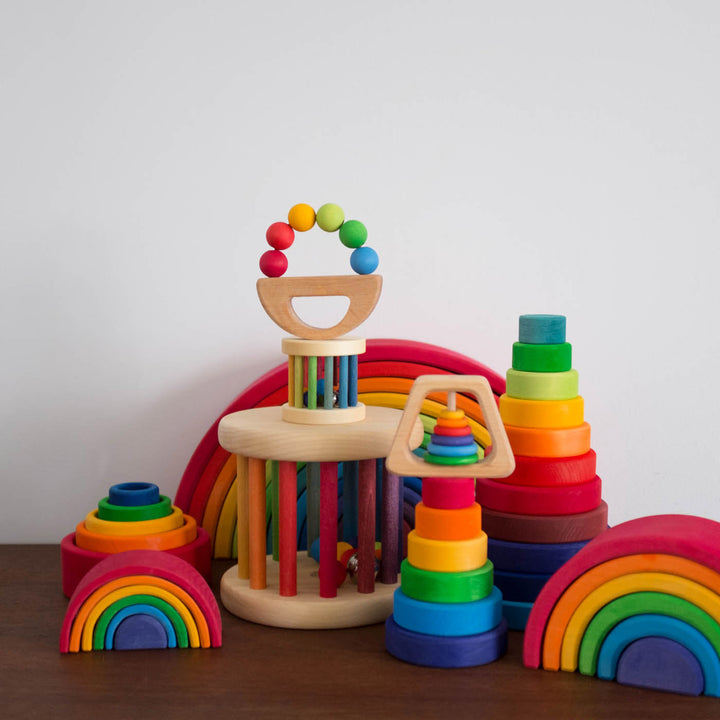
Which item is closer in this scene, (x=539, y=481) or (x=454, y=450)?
(x=454, y=450)

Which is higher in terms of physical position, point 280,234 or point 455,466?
point 280,234

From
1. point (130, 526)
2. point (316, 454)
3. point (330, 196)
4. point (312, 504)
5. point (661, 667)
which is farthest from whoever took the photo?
point (330, 196)

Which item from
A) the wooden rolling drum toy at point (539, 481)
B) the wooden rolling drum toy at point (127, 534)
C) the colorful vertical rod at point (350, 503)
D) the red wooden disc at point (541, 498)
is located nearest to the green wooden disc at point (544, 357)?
the wooden rolling drum toy at point (539, 481)

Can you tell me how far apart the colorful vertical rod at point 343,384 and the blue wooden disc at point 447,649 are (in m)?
0.27

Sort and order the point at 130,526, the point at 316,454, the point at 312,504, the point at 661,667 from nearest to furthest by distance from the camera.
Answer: the point at 661,667
the point at 316,454
the point at 130,526
the point at 312,504

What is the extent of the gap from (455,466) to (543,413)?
0.17m

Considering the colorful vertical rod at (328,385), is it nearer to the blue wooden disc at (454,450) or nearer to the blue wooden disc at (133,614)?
the blue wooden disc at (454,450)

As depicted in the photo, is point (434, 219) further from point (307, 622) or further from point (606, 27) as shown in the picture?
point (307, 622)

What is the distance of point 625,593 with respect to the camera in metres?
0.88

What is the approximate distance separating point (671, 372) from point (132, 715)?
0.90m

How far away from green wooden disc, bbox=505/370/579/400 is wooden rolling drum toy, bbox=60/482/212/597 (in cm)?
43

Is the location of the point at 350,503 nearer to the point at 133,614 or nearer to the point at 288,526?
the point at 288,526

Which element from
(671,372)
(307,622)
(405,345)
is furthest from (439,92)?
(307,622)

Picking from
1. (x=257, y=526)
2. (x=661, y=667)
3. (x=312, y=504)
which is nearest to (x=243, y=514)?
(x=257, y=526)
